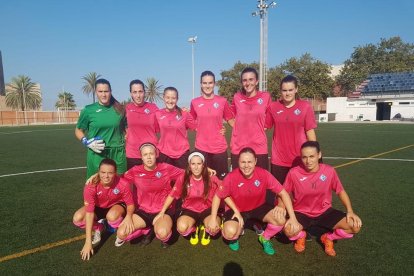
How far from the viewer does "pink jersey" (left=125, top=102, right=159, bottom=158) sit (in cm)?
479

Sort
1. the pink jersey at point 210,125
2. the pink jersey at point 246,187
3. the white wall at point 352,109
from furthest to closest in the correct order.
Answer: the white wall at point 352,109, the pink jersey at point 210,125, the pink jersey at point 246,187

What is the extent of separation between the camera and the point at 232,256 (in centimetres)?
358

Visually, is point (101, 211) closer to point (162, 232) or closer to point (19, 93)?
point (162, 232)

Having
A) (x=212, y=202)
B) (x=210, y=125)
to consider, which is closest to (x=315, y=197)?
(x=212, y=202)

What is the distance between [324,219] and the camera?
12.4ft

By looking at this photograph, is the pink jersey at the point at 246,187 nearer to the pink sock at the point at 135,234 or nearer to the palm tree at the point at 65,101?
the pink sock at the point at 135,234

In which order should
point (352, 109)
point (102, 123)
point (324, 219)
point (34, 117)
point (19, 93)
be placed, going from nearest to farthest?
point (324, 219) → point (102, 123) → point (352, 109) → point (34, 117) → point (19, 93)

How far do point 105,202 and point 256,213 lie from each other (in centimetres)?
199

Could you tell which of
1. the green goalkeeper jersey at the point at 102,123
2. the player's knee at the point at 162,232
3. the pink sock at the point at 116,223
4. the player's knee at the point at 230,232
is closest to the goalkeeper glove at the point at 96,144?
the green goalkeeper jersey at the point at 102,123

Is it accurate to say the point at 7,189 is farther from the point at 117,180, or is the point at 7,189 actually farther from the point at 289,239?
the point at 289,239

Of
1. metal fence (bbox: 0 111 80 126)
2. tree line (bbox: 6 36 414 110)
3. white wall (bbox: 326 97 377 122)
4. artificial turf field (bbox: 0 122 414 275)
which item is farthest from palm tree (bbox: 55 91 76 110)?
artificial turf field (bbox: 0 122 414 275)

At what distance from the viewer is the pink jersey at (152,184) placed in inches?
164

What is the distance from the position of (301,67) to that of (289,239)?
47.7 m

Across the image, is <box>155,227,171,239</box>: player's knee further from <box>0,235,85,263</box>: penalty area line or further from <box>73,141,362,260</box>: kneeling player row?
<box>0,235,85,263</box>: penalty area line
